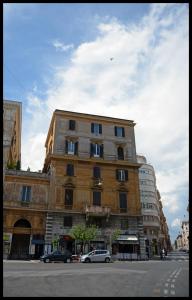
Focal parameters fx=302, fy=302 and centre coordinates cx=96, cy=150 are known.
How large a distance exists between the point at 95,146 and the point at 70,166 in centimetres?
547

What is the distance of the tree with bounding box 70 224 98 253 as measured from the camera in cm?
3731

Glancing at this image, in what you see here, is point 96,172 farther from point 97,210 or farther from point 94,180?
point 97,210

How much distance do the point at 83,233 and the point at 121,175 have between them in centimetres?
1146

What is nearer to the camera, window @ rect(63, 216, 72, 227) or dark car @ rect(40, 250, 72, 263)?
dark car @ rect(40, 250, 72, 263)

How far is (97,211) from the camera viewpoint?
40.5m

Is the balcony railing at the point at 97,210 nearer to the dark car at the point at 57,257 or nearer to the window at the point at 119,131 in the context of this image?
the dark car at the point at 57,257

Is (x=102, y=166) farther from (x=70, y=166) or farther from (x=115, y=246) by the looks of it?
(x=115, y=246)

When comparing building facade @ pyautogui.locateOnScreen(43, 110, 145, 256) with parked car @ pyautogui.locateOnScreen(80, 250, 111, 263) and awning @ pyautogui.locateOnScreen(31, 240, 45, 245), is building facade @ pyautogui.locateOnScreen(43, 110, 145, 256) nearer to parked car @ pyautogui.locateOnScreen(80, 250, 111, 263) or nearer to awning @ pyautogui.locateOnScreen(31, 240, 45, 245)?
awning @ pyautogui.locateOnScreen(31, 240, 45, 245)

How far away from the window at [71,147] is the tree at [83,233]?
1133cm

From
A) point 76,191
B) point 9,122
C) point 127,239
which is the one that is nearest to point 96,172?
point 76,191

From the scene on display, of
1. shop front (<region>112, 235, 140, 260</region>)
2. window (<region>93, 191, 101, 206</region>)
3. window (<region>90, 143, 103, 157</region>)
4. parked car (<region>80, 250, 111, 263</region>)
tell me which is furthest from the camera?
window (<region>90, 143, 103, 157</region>)

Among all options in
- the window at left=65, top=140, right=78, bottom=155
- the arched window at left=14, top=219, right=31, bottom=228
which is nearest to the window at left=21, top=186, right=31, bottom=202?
the arched window at left=14, top=219, right=31, bottom=228

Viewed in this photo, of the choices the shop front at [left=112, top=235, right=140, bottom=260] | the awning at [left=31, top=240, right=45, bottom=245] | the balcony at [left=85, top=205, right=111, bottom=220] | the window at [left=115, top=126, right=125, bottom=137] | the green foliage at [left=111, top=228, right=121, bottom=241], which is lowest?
the shop front at [left=112, top=235, right=140, bottom=260]

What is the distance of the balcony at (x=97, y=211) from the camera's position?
40131mm
